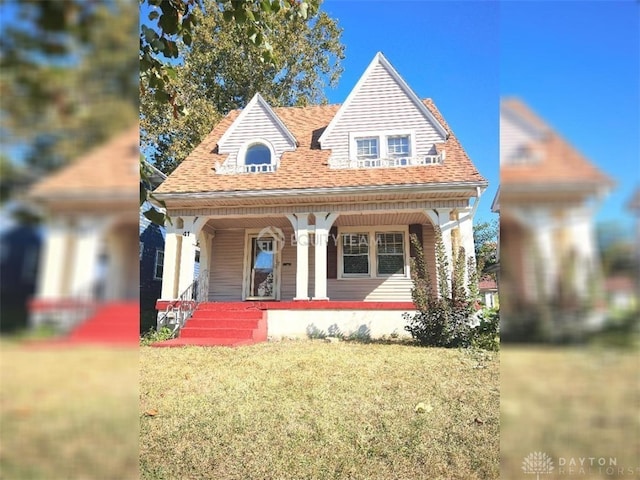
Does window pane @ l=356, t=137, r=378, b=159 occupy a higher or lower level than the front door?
higher

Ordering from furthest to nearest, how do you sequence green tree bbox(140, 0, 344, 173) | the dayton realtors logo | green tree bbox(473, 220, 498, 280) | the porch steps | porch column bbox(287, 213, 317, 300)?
1. porch column bbox(287, 213, 317, 300)
2. the porch steps
3. green tree bbox(140, 0, 344, 173)
4. green tree bbox(473, 220, 498, 280)
5. the dayton realtors logo

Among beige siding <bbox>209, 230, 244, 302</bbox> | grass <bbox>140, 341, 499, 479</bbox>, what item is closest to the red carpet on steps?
grass <bbox>140, 341, 499, 479</bbox>

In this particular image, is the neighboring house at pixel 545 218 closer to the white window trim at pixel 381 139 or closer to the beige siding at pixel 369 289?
the white window trim at pixel 381 139

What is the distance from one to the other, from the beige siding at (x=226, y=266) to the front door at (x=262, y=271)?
0.49ft

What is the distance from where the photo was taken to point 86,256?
277 mm

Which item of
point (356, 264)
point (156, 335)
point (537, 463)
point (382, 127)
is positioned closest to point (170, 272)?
point (156, 335)

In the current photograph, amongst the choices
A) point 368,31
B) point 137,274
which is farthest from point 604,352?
point 368,31

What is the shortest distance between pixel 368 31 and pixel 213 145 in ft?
13.8

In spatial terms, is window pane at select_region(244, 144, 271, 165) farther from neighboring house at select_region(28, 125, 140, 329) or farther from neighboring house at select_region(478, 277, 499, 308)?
neighboring house at select_region(28, 125, 140, 329)

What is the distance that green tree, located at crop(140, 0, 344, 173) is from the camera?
2326mm

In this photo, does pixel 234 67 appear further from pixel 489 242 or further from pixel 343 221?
pixel 343 221

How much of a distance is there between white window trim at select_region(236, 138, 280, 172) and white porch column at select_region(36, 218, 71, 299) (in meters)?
5.53

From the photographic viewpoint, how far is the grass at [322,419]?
146 centimetres

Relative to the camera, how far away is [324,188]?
17.6ft
